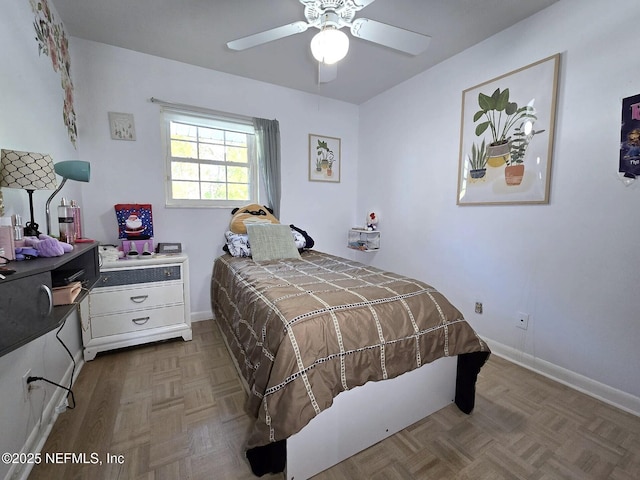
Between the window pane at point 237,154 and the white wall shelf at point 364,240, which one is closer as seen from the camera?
the window pane at point 237,154

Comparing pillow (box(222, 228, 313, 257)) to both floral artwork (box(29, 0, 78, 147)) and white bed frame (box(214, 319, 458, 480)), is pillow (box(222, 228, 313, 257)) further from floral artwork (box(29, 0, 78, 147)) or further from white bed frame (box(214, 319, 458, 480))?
white bed frame (box(214, 319, 458, 480))

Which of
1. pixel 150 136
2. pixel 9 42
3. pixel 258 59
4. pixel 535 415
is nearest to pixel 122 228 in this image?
pixel 150 136

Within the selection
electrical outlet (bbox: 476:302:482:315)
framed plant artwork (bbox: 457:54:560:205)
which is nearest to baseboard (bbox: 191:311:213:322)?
electrical outlet (bbox: 476:302:482:315)

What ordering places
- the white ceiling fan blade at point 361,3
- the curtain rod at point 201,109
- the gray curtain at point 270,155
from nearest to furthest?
the white ceiling fan blade at point 361,3 → the curtain rod at point 201,109 → the gray curtain at point 270,155

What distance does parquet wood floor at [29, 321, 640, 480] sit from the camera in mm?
1217

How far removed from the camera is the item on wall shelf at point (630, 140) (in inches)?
60.5

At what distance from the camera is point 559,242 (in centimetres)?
187

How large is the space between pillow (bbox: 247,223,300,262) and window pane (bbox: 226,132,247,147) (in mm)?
1021

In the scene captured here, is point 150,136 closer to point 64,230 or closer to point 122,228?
point 122,228

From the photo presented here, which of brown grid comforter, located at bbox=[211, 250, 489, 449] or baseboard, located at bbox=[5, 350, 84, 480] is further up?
brown grid comforter, located at bbox=[211, 250, 489, 449]

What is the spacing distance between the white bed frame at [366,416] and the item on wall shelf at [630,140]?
4.75 ft

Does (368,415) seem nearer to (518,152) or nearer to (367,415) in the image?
(367,415)

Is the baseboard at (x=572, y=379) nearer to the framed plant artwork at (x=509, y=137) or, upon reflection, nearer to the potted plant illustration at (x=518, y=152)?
the framed plant artwork at (x=509, y=137)

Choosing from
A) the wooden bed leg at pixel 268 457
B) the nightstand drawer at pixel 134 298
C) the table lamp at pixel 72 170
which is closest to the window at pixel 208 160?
the nightstand drawer at pixel 134 298
